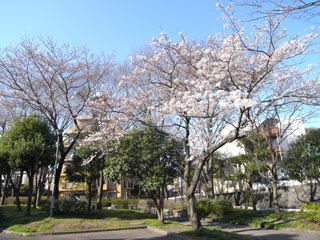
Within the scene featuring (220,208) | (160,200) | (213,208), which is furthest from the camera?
(213,208)

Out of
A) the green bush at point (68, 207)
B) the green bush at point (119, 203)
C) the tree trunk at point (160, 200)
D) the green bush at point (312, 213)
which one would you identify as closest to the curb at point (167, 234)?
the tree trunk at point (160, 200)

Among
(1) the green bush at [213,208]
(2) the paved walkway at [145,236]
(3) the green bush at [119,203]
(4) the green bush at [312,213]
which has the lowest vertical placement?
(3) the green bush at [119,203]

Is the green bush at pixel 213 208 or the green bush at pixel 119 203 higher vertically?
the green bush at pixel 213 208

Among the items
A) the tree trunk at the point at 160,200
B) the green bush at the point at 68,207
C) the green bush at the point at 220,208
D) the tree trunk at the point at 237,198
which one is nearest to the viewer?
the tree trunk at the point at 160,200

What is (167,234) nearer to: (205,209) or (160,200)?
(160,200)

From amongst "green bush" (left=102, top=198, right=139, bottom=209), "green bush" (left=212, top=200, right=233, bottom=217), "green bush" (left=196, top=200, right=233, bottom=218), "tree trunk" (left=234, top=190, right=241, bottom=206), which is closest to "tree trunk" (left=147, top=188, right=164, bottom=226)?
"green bush" (left=196, top=200, right=233, bottom=218)

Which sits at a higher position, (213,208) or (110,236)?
(213,208)

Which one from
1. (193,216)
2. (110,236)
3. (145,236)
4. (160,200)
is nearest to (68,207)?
(110,236)

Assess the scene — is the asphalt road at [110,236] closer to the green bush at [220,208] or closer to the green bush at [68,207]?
the green bush at [68,207]

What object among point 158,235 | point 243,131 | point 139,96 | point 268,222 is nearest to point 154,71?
point 139,96

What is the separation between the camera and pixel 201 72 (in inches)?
338

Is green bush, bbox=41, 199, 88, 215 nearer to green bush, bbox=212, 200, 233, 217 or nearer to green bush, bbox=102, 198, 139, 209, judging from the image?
green bush, bbox=212, 200, 233, 217

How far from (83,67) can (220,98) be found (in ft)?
32.1

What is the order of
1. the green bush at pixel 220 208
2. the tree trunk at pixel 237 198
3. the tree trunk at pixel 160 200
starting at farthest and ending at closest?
1. the tree trunk at pixel 237 198
2. the green bush at pixel 220 208
3. the tree trunk at pixel 160 200
